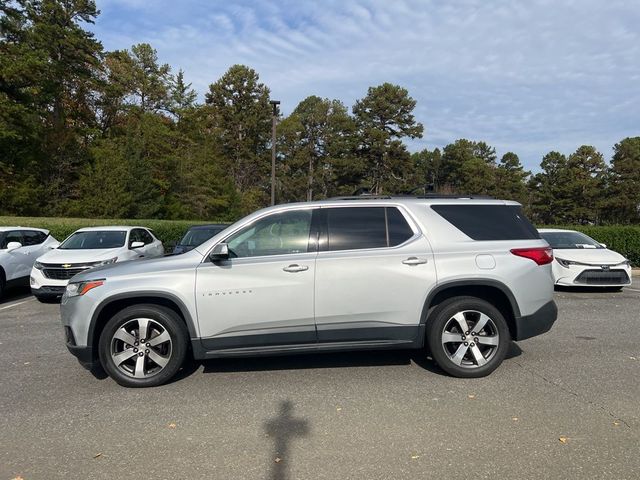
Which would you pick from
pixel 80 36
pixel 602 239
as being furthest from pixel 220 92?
pixel 602 239

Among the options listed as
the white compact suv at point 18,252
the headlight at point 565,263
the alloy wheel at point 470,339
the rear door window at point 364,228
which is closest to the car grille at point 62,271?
the white compact suv at point 18,252

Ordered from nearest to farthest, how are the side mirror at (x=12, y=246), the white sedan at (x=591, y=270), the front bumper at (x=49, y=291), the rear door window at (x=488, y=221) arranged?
the rear door window at (x=488, y=221)
the front bumper at (x=49, y=291)
the side mirror at (x=12, y=246)
the white sedan at (x=591, y=270)

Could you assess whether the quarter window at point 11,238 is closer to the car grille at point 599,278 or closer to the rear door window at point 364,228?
the rear door window at point 364,228

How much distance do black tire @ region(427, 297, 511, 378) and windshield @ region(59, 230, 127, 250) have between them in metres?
8.11

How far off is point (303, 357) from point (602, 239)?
645 inches

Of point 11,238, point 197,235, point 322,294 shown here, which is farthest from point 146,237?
point 322,294

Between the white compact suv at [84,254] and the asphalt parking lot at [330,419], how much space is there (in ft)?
12.3

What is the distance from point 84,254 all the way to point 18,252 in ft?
6.28

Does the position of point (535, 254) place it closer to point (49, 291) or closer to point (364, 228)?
point (364, 228)

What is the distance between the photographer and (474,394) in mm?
4488

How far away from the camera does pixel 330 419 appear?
3961 millimetres

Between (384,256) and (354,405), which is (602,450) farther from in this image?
(384,256)

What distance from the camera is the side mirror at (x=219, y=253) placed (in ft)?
15.1

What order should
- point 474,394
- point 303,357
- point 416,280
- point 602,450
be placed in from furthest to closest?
1. point 303,357
2. point 416,280
3. point 474,394
4. point 602,450
